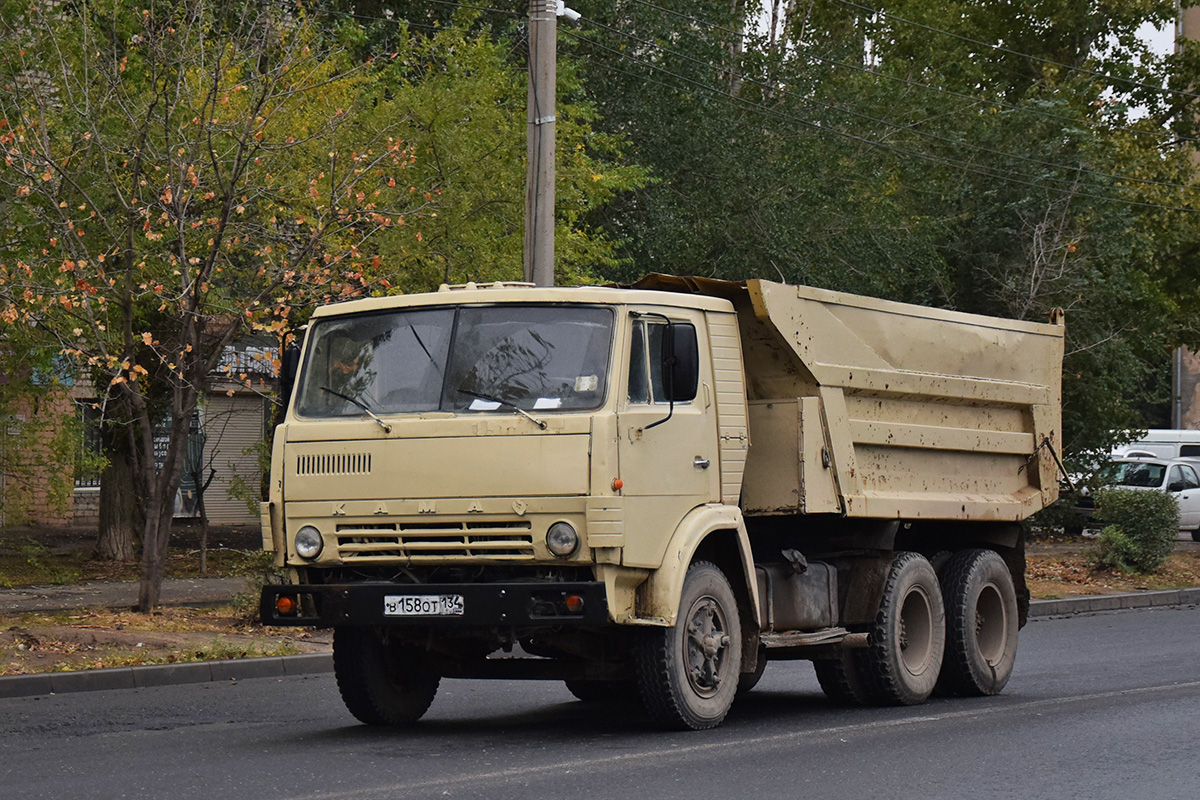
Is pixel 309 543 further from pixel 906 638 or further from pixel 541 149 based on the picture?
pixel 541 149

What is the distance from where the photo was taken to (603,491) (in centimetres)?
867

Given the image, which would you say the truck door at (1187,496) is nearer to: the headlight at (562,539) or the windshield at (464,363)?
the windshield at (464,363)

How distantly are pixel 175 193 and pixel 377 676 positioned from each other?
707 centimetres

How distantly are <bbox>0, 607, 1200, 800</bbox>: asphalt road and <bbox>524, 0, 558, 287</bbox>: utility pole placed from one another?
162 inches

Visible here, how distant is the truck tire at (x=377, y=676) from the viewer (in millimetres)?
9781

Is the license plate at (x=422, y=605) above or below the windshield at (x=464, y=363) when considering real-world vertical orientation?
below

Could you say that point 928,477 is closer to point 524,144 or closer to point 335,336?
point 335,336

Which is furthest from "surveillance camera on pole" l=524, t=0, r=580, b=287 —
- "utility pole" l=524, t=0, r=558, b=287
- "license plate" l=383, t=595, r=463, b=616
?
"license plate" l=383, t=595, r=463, b=616

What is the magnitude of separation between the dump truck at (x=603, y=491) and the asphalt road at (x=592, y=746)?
1.50ft

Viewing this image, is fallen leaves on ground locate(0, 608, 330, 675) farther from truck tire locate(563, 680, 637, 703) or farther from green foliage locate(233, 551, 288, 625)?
truck tire locate(563, 680, 637, 703)

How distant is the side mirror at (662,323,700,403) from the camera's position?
9.09 metres

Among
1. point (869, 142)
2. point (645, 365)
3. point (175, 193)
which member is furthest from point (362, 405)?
point (869, 142)

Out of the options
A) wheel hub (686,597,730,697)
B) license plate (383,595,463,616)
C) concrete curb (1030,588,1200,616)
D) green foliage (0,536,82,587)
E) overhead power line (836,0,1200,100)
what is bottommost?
concrete curb (1030,588,1200,616)

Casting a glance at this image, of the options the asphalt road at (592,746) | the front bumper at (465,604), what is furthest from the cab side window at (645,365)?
the asphalt road at (592,746)
